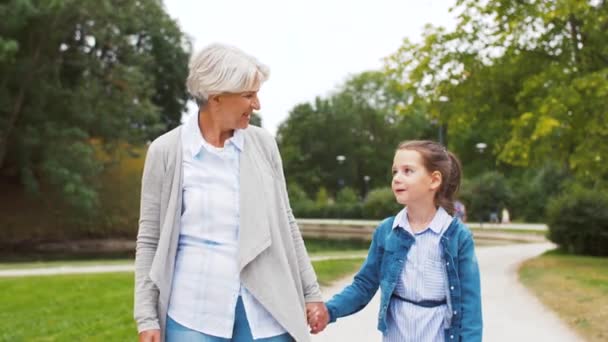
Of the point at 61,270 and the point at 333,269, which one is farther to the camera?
the point at 61,270

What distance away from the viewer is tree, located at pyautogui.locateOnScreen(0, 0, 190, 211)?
2728 centimetres

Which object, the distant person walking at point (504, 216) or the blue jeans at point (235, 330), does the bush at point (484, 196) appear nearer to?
the distant person walking at point (504, 216)

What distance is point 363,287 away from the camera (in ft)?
11.6

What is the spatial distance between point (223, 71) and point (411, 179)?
97 centimetres

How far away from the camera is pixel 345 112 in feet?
237

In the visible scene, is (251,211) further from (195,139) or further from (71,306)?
(71,306)

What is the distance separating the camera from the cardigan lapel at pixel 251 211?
107 inches

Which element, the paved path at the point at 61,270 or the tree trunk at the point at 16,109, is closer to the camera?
the paved path at the point at 61,270

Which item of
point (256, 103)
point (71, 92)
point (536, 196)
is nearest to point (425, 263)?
point (256, 103)

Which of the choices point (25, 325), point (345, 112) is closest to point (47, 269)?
point (25, 325)

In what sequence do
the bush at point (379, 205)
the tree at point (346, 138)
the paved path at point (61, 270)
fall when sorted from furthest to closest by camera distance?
the tree at point (346, 138) < the bush at point (379, 205) < the paved path at point (61, 270)

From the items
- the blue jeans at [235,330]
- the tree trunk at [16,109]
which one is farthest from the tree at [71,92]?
the blue jeans at [235,330]

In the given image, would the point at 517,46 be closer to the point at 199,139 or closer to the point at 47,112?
the point at 199,139

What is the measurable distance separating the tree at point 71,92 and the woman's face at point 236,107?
23930 mm
